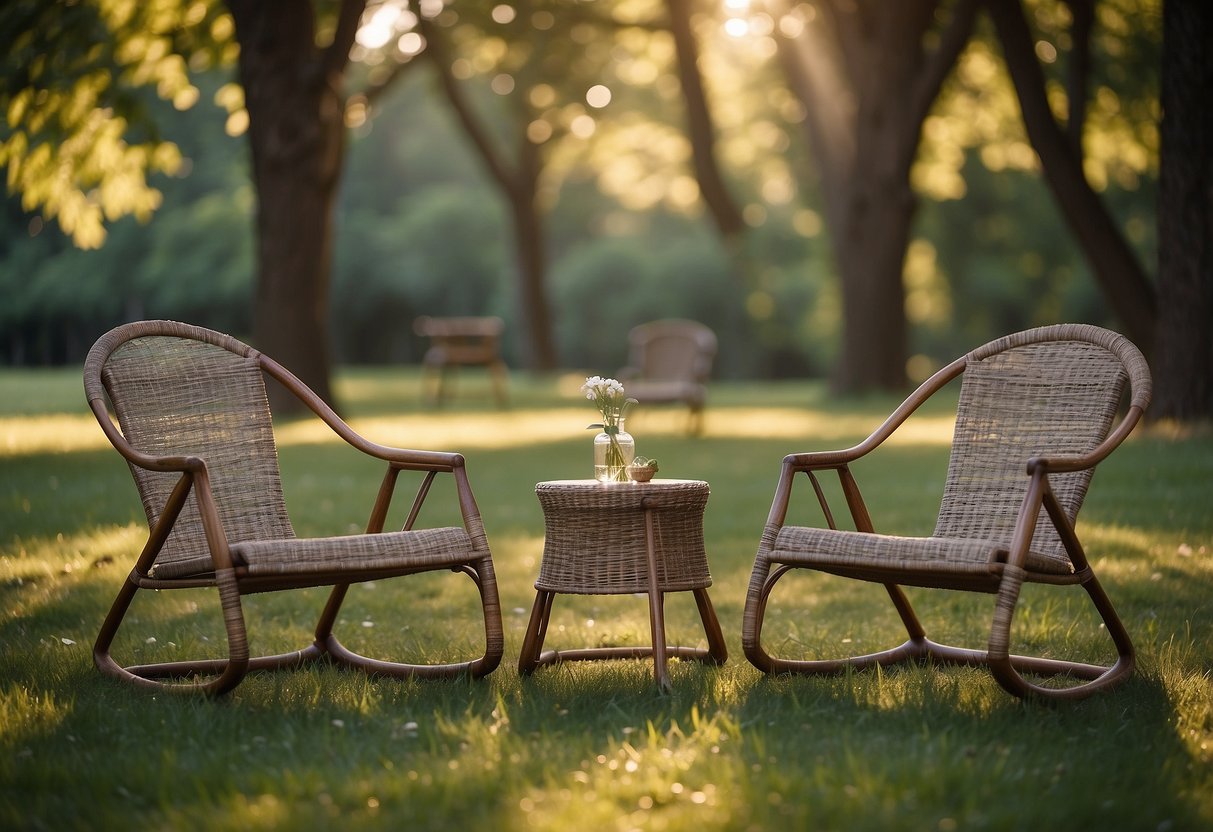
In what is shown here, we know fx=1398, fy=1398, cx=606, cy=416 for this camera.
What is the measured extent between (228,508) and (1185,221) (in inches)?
339

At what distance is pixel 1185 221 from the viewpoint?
1085 centimetres

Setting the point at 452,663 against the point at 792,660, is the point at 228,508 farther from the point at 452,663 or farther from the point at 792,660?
the point at 792,660

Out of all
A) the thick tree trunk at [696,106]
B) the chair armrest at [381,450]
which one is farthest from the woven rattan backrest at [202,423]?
the thick tree trunk at [696,106]

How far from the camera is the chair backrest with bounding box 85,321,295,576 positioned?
177 inches

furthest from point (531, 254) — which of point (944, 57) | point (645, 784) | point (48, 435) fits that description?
point (645, 784)

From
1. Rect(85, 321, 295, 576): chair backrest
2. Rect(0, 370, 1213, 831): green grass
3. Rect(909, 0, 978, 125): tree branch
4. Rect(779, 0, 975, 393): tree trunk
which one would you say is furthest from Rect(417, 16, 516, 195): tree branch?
Rect(85, 321, 295, 576): chair backrest

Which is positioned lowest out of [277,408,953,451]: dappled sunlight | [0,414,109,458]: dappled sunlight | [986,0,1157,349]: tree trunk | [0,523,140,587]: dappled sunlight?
[277,408,953,451]: dappled sunlight

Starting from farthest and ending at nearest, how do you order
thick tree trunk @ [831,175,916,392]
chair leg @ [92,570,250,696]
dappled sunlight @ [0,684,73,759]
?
thick tree trunk @ [831,175,916,392] < chair leg @ [92,570,250,696] < dappled sunlight @ [0,684,73,759]

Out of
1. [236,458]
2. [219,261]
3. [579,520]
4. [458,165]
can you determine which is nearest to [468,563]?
[579,520]

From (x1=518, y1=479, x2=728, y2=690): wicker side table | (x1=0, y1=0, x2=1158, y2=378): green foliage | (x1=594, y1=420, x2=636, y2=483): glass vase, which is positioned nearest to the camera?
(x1=518, y1=479, x2=728, y2=690): wicker side table

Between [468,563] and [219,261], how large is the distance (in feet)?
81.9

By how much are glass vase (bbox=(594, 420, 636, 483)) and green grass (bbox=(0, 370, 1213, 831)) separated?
61 cm

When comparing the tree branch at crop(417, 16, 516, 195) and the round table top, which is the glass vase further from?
the tree branch at crop(417, 16, 516, 195)

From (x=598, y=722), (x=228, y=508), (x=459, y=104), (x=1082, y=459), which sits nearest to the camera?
(x=598, y=722)
